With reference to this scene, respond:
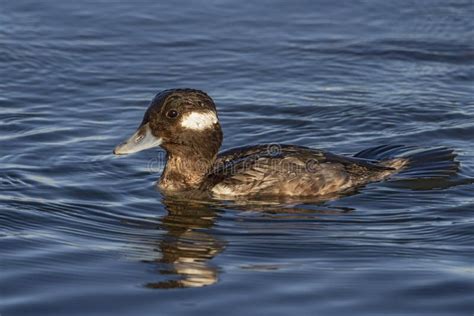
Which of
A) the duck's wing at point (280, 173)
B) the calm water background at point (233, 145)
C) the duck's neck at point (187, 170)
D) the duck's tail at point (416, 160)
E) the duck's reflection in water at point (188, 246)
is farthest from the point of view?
the duck's tail at point (416, 160)

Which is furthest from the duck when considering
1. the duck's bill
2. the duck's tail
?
the duck's tail

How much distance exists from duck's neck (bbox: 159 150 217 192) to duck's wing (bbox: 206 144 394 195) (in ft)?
0.40

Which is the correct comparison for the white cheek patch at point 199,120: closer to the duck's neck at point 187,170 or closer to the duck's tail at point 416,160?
the duck's neck at point 187,170

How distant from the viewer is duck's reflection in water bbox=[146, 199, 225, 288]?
1006cm

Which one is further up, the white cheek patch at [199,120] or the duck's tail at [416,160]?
the white cheek patch at [199,120]

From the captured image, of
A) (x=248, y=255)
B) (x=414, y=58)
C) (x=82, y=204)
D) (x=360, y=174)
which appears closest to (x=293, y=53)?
(x=414, y=58)

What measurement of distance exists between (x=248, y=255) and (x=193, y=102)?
2611 millimetres

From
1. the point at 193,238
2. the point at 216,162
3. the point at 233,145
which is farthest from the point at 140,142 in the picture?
the point at 233,145

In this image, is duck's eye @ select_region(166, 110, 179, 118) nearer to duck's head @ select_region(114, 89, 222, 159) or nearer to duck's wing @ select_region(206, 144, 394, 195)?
duck's head @ select_region(114, 89, 222, 159)

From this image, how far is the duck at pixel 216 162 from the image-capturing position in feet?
41.7

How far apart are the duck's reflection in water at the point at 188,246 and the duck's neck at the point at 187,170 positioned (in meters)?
0.36

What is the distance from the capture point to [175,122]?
12.8m

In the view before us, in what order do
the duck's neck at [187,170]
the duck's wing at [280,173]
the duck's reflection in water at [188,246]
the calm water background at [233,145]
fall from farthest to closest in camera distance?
1. the duck's neck at [187,170]
2. the duck's wing at [280,173]
3. the duck's reflection in water at [188,246]
4. the calm water background at [233,145]

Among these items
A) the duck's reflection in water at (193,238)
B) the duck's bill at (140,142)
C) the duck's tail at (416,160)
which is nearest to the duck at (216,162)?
the duck's bill at (140,142)
